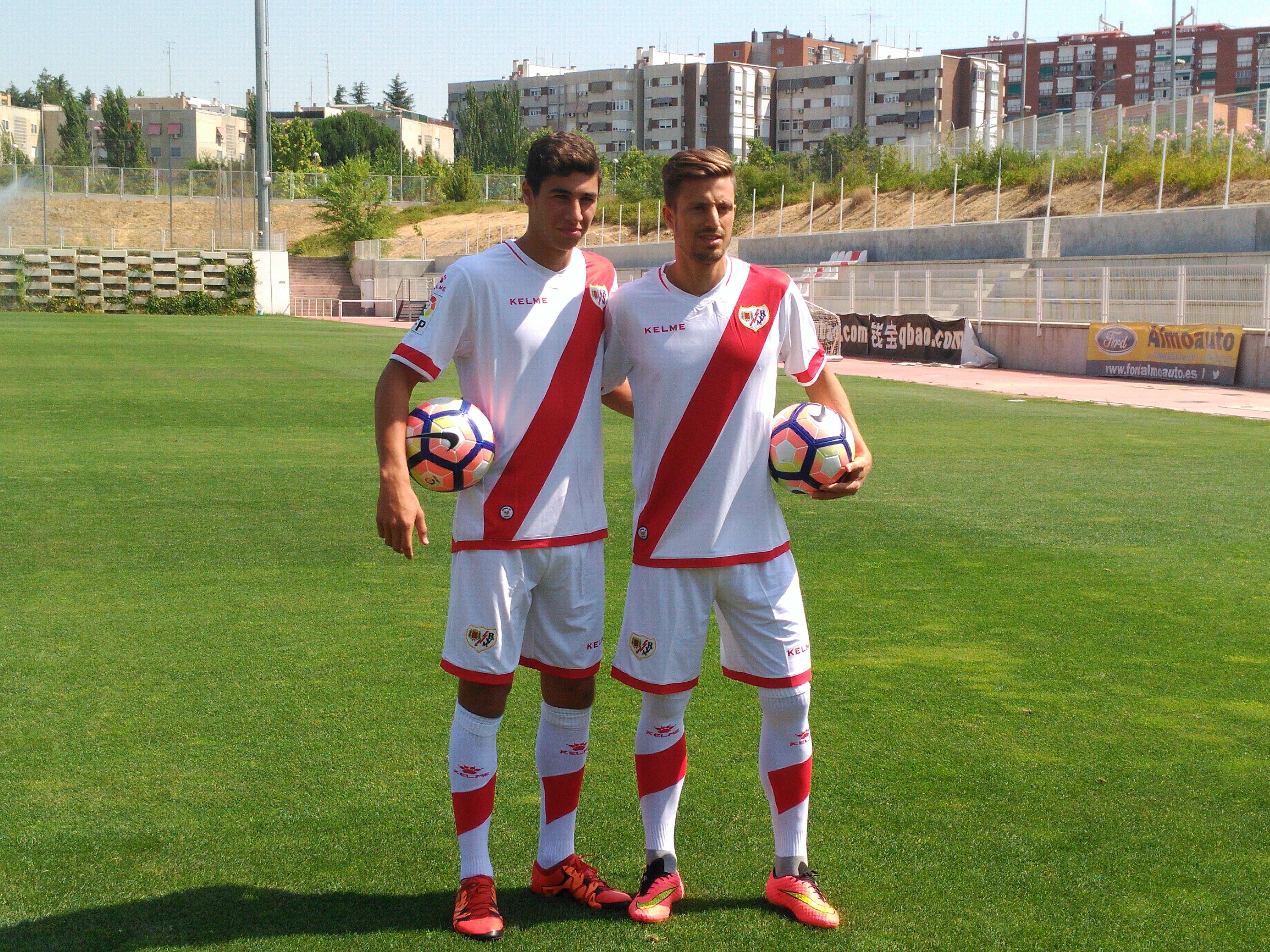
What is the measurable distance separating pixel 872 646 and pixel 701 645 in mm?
2422

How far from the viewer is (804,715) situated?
3.25 meters

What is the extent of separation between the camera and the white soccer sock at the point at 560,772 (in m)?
3.26

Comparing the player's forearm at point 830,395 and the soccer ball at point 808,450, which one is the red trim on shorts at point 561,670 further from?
the player's forearm at point 830,395

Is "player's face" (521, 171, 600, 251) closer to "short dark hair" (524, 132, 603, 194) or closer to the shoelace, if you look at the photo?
"short dark hair" (524, 132, 603, 194)

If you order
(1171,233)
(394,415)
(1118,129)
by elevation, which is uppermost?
(1118,129)

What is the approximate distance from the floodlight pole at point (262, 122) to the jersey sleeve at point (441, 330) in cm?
4450

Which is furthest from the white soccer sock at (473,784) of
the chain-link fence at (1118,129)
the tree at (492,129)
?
the tree at (492,129)

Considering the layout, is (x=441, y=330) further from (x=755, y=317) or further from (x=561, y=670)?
(x=561, y=670)

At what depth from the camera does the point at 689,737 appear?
14.3 ft

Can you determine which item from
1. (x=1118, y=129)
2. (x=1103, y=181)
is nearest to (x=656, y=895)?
(x=1103, y=181)

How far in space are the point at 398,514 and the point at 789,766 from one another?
1.22m

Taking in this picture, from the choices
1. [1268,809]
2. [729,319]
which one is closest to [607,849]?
[729,319]

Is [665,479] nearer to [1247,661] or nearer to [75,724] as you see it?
[75,724]

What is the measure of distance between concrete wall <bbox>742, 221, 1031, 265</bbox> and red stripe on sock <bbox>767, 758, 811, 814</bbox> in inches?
1178
